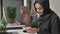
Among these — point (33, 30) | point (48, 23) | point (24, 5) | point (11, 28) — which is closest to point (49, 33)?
point (48, 23)

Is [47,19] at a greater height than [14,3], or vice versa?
[14,3]

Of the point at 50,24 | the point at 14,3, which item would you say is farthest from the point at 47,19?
the point at 14,3

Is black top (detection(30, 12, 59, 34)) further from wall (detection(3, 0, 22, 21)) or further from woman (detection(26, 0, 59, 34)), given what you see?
wall (detection(3, 0, 22, 21))

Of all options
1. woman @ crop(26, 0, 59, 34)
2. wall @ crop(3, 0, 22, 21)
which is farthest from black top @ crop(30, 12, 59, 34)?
wall @ crop(3, 0, 22, 21)

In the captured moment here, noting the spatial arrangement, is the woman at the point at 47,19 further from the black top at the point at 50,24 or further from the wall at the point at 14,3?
the wall at the point at 14,3

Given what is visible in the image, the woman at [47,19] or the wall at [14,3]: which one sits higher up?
the wall at [14,3]

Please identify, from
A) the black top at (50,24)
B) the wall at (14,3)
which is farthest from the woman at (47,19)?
the wall at (14,3)

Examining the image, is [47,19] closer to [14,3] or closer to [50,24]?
[50,24]

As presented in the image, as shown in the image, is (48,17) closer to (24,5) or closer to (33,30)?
(33,30)

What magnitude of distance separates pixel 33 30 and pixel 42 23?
0.15 metres

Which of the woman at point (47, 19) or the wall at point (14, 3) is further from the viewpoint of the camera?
the wall at point (14, 3)

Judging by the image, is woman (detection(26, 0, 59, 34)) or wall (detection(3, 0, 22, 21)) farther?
wall (detection(3, 0, 22, 21))

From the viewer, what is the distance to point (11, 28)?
2252mm

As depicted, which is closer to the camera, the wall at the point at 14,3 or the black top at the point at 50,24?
the black top at the point at 50,24
